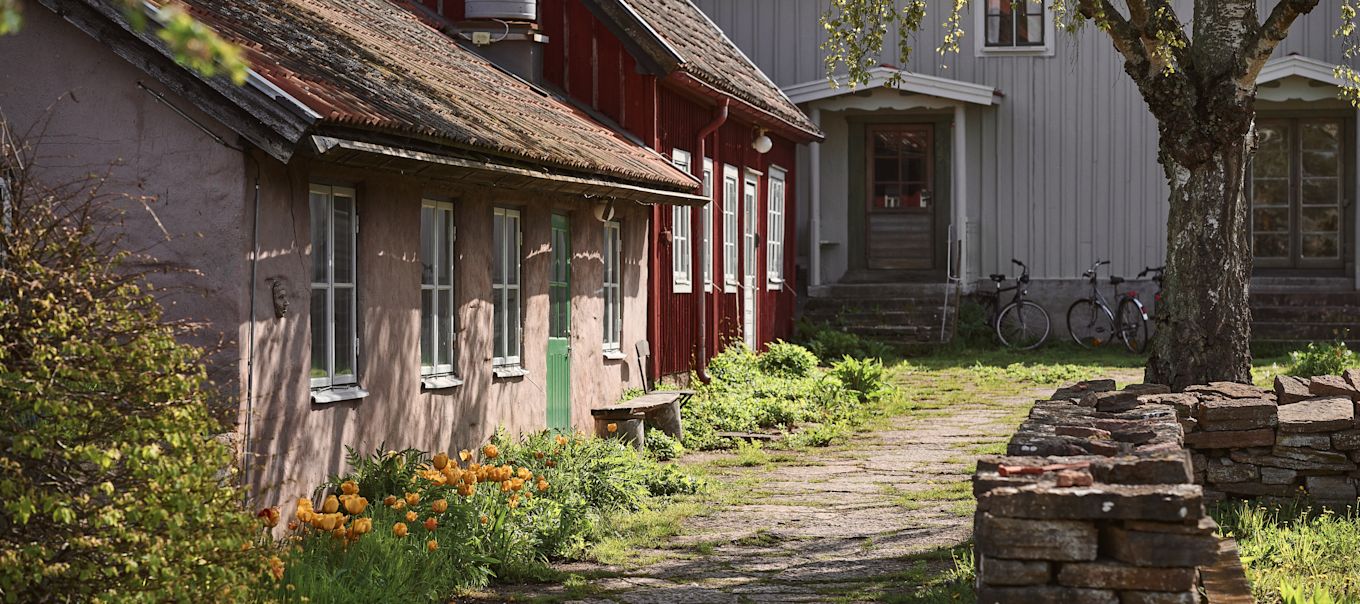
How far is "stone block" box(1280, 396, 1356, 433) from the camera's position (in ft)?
26.8

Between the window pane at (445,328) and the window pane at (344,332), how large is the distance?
118 cm

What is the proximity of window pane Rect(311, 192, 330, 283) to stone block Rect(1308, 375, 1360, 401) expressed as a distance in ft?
18.7

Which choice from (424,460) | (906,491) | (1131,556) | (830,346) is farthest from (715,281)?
(1131,556)

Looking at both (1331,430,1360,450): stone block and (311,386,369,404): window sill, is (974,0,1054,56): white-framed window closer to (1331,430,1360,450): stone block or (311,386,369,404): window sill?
(1331,430,1360,450): stone block

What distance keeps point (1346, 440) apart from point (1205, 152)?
2.44 metres

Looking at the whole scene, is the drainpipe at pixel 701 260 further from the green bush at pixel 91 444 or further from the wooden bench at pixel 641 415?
the green bush at pixel 91 444

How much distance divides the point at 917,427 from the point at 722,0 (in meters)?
10.9

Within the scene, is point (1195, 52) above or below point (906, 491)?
above

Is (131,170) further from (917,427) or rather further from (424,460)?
(917,427)

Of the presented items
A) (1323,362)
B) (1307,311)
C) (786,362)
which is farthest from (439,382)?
(1307,311)

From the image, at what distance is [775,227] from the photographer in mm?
19953

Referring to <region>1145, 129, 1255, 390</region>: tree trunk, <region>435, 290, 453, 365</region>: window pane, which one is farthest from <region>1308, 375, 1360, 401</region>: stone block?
<region>435, 290, 453, 365</region>: window pane

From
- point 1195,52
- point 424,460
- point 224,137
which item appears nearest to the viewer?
point 224,137

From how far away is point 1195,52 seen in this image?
9984 millimetres
